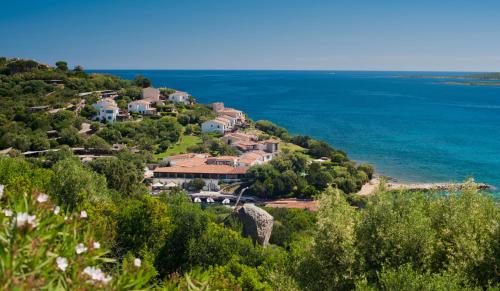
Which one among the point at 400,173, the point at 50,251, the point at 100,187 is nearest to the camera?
the point at 50,251

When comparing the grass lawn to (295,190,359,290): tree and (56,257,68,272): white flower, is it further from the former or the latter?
(56,257,68,272): white flower

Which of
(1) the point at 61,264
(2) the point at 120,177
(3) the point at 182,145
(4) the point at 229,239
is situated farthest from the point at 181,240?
(3) the point at 182,145

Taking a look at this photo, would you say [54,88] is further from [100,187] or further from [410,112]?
[410,112]

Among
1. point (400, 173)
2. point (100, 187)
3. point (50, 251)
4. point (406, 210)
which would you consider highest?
point (50, 251)

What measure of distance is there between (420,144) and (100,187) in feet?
203

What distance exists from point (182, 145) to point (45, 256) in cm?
5746

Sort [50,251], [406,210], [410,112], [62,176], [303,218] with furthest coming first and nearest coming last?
[410,112] < [303,218] < [62,176] < [406,210] < [50,251]

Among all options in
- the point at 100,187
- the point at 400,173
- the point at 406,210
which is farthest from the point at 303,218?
the point at 400,173

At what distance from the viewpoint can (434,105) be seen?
13712 cm

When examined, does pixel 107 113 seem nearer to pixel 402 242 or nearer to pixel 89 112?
pixel 89 112

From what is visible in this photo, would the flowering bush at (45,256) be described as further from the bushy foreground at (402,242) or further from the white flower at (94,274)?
the bushy foreground at (402,242)

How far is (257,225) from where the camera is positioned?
2186 cm

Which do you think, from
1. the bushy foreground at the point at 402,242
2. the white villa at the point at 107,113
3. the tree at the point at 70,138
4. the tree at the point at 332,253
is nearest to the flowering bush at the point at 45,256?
the bushy foreground at the point at 402,242

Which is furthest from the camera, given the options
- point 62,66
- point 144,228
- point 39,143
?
point 62,66
